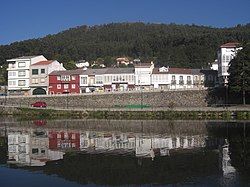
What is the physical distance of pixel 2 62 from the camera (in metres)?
133

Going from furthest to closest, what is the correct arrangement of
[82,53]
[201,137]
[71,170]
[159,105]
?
[82,53] < [159,105] < [201,137] < [71,170]

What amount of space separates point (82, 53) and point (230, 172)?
460 ft

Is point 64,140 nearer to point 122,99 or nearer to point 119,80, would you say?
point 122,99

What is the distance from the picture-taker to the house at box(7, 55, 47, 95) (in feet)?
259

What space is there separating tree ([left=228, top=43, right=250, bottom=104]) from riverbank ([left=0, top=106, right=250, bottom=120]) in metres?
3.19

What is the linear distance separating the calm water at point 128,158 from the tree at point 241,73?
20023 millimetres

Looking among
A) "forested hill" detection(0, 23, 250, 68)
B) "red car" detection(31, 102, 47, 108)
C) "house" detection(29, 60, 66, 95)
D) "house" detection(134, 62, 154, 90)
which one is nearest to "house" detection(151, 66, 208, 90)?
"house" detection(134, 62, 154, 90)

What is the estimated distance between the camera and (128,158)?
22281mm

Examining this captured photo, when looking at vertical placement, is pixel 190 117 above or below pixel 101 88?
below

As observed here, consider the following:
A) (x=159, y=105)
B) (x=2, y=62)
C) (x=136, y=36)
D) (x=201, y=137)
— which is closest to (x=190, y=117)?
(x=159, y=105)

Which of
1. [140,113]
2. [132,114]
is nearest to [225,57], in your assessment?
[140,113]

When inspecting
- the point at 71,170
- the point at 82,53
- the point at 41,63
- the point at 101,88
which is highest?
the point at 82,53

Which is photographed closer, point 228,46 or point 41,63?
point 228,46

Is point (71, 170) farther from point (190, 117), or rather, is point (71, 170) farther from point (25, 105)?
Answer: point (25, 105)
